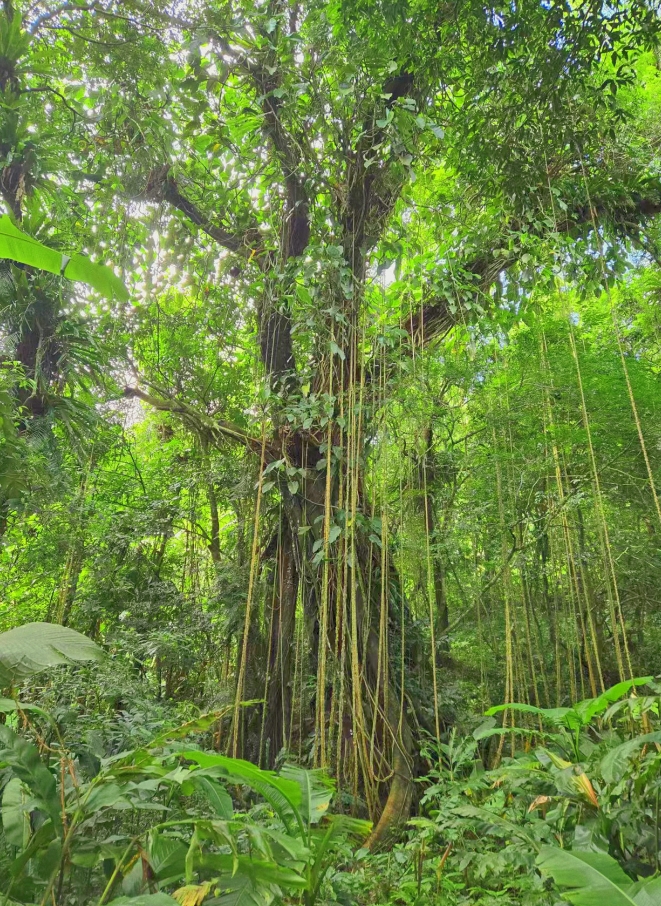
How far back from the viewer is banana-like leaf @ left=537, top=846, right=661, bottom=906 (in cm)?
72

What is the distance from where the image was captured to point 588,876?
76cm

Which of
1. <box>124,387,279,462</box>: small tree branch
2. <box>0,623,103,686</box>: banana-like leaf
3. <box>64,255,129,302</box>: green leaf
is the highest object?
<box>124,387,279,462</box>: small tree branch

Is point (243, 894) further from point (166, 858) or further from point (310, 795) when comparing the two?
point (310, 795)

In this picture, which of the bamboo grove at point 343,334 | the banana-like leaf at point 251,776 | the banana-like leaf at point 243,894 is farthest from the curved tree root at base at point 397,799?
the banana-like leaf at point 243,894

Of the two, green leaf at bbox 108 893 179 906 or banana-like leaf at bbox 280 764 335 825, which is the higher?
banana-like leaf at bbox 280 764 335 825

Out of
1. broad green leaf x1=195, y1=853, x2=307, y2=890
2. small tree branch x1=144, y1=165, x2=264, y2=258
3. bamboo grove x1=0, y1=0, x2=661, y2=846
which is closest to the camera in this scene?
broad green leaf x1=195, y1=853, x2=307, y2=890

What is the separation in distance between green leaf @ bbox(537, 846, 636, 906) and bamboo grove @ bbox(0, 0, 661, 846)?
899mm

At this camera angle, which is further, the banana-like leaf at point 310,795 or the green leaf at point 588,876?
the banana-like leaf at point 310,795

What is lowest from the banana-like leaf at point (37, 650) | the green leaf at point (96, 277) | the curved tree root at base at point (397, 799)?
the curved tree root at base at point (397, 799)

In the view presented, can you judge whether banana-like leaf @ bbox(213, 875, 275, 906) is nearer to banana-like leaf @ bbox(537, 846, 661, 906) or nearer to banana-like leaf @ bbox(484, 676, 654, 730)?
banana-like leaf @ bbox(537, 846, 661, 906)

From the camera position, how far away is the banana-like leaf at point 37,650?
82 cm

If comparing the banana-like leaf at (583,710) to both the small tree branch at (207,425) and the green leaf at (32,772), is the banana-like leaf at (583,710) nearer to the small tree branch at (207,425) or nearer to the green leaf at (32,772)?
the green leaf at (32,772)

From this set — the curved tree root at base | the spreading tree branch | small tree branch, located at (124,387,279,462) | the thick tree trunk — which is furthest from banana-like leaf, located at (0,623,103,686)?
the spreading tree branch

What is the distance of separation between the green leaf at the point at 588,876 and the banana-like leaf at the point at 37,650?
0.78m
